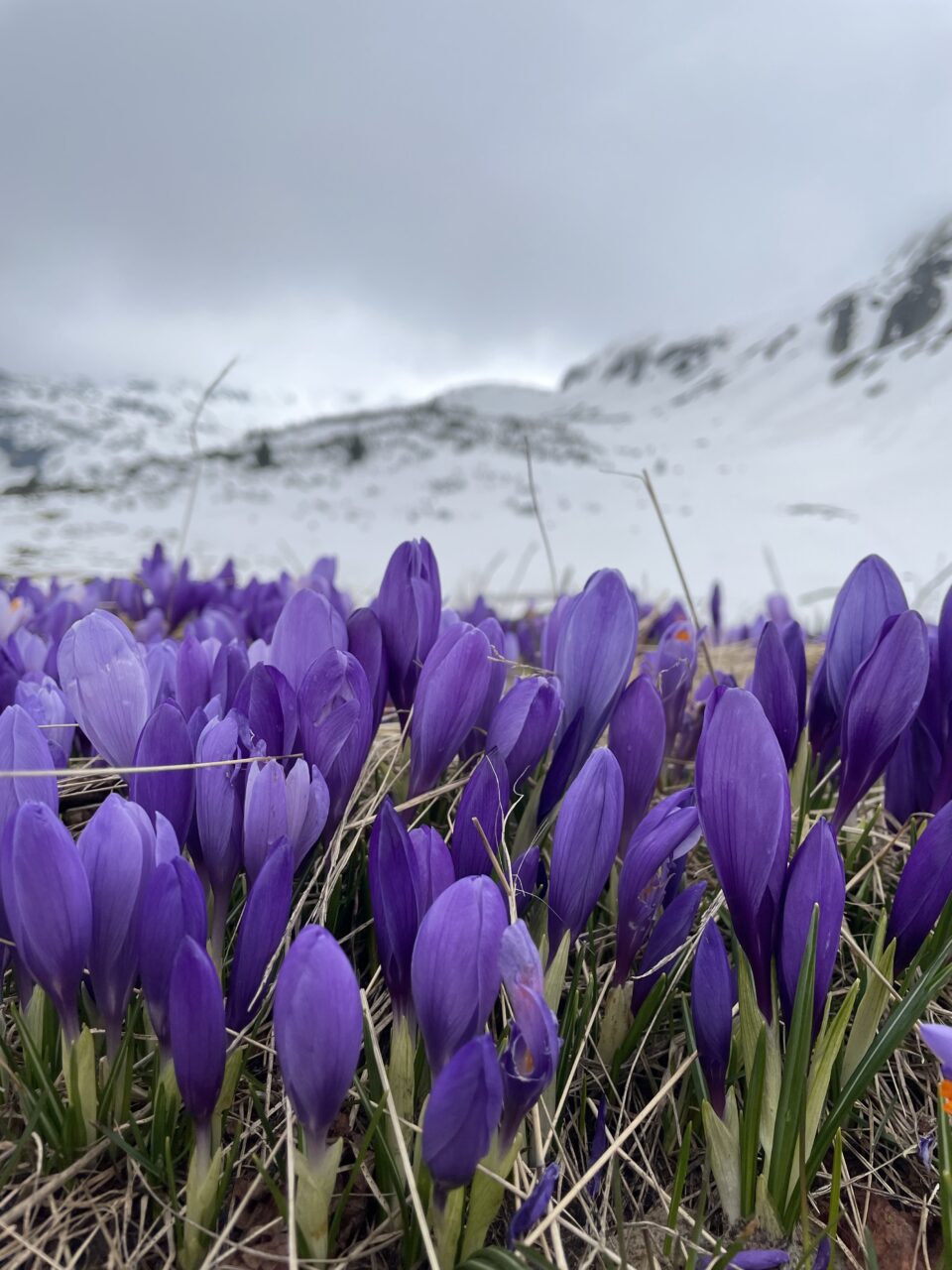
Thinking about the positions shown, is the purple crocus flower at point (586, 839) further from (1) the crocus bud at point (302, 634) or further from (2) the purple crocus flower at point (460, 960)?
(1) the crocus bud at point (302, 634)

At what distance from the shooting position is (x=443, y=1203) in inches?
23.8

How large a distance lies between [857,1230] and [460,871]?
0.46 meters

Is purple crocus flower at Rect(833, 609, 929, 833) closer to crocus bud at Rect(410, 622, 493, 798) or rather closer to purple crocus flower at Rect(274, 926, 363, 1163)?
crocus bud at Rect(410, 622, 493, 798)

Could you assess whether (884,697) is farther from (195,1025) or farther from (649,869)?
(195,1025)

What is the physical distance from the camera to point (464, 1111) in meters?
0.55

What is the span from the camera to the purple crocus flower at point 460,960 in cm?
62

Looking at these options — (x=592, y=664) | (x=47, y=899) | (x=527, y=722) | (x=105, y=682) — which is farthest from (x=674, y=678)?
(x=47, y=899)

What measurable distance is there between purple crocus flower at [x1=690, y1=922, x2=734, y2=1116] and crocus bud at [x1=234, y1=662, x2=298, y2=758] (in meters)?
0.44

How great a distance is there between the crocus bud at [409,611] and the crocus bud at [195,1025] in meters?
0.51

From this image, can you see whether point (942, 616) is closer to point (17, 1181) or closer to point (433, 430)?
point (17, 1181)

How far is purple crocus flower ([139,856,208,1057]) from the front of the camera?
2.15ft

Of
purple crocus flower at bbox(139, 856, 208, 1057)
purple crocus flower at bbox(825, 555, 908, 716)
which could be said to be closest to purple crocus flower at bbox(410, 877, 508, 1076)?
purple crocus flower at bbox(139, 856, 208, 1057)

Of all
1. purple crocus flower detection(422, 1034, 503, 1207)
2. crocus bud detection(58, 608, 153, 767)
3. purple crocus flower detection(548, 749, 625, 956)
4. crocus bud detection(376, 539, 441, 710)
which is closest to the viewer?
purple crocus flower detection(422, 1034, 503, 1207)

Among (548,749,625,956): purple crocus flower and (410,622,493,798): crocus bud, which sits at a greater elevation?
(410,622,493,798): crocus bud
